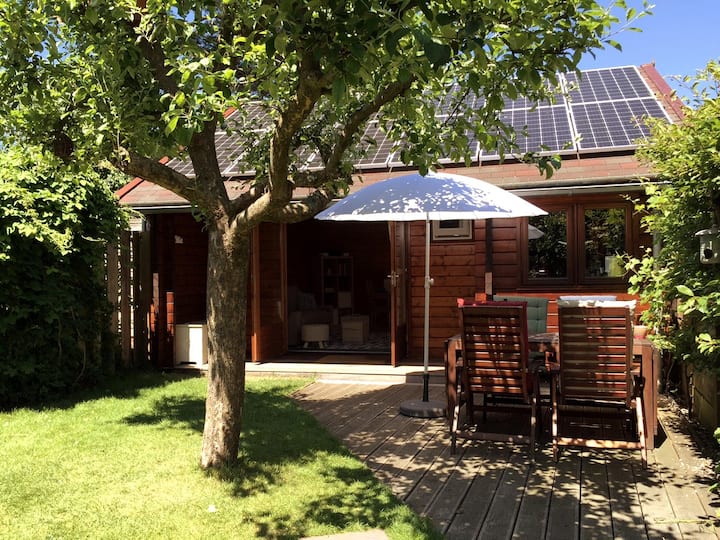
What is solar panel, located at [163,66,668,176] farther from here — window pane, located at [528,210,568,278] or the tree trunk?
the tree trunk

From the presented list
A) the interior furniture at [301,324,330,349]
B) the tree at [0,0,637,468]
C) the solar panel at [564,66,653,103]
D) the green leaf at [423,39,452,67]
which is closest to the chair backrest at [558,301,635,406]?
the tree at [0,0,637,468]

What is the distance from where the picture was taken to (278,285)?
962 cm

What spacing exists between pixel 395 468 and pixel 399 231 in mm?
4611

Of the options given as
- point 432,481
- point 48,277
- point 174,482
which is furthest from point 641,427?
point 48,277

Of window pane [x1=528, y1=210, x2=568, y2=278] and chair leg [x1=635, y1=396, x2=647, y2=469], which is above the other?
window pane [x1=528, y1=210, x2=568, y2=278]

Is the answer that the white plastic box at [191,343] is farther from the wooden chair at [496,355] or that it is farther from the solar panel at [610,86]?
the solar panel at [610,86]

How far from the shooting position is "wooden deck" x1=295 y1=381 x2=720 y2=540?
137 inches

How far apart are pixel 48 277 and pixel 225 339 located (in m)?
3.65

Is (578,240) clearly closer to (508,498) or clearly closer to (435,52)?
(508,498)

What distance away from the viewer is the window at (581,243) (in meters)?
8.05

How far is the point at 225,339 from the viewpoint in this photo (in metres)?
4.25

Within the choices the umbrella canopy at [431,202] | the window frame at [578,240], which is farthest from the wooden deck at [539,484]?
the window frame at [578,240]

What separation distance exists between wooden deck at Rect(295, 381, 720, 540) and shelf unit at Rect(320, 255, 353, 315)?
823 cm

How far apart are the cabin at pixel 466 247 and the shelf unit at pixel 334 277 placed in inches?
120
